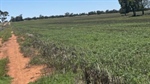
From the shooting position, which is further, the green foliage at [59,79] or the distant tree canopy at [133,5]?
the distant tree canopy at [133,5]

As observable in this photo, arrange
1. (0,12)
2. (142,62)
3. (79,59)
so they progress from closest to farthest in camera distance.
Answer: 1. (142,62)
2. (79,59)
3. (0,12)

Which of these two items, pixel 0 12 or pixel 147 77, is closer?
pixel 147 77

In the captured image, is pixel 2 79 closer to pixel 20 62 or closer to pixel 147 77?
pixel 20 62

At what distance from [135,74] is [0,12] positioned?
152 metres

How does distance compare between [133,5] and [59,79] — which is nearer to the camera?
[59,79]

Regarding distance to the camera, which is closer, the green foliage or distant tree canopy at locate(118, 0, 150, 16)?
the green foliage

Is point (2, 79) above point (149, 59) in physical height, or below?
below

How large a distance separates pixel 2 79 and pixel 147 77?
7951 millimetres

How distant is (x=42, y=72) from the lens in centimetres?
1585

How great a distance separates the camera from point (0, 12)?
156 m

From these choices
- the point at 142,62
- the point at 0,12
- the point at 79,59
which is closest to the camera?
the point at 142,62

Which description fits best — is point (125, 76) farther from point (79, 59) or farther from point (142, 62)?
point (79, 59)

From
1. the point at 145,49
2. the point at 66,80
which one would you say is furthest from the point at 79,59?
the point at 145,49

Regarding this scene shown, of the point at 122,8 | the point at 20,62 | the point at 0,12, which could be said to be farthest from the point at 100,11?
the point at 20,62
